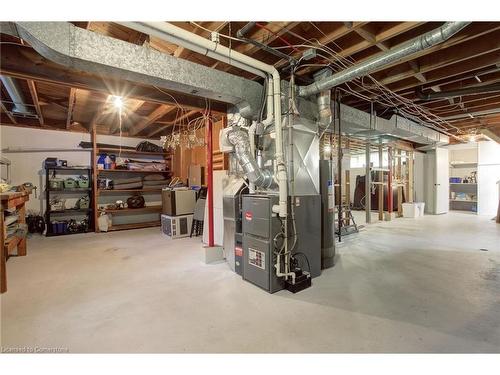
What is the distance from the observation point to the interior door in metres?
8.10

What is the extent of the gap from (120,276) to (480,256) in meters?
4.91

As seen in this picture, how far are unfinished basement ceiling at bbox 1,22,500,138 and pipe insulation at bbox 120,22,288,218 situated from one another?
6.0 inches

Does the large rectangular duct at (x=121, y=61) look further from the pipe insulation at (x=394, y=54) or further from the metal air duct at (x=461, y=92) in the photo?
the metal air duct at (x=461, y=92)

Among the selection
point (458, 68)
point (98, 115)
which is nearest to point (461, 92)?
point (458, 68)

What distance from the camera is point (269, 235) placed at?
2500 millimetres

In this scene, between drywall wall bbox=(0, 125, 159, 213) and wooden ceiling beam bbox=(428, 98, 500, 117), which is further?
drywall wall bbox=(0, 125, 159, 213)

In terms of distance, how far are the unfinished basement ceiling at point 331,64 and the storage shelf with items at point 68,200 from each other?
47.5 inches

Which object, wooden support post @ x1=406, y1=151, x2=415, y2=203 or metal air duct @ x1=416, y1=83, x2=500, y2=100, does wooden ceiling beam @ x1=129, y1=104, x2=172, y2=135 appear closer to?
metal air duct @ x1=416, y1=83, x2=500, y2=100

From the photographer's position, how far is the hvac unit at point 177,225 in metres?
5.01

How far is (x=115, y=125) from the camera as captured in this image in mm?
6230

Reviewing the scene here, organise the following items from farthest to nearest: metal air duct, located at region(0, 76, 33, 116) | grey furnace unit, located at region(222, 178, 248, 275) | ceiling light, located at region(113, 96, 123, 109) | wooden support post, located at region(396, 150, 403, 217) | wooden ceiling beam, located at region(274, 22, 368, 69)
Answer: wooden support post, located at region(396, 150, 403, 217) < ceiling light, located at region(113, 96, 123, 109) < metal air duct, located at region(0, 76, 33, 116) < grey furnace unit, located at region(222, 178, 248, 275) < wooden ceiling beam, located at region(274, 22, 368, 69)

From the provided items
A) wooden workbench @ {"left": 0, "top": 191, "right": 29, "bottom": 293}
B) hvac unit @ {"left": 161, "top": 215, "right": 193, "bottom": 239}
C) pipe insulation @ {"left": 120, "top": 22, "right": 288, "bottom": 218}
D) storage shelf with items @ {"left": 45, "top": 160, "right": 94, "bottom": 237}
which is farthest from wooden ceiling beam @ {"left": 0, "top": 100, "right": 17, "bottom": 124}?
pipe insulation @ {"left": 120, "top": 22, "right": 288, "bottom": 218}

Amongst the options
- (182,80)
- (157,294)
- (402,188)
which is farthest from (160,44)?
(402,188)

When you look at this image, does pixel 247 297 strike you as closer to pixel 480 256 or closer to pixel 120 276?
pixel 120 276
